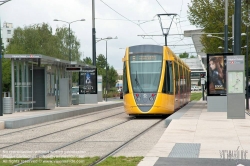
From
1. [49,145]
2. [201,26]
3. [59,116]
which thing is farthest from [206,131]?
[201,26]

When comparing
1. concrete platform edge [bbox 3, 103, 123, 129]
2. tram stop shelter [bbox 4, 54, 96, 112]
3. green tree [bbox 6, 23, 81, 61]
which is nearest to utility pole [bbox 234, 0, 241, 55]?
concrete platform edge [bbox 3, 103, 123, 129]

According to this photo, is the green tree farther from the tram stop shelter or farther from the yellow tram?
the yellow tram

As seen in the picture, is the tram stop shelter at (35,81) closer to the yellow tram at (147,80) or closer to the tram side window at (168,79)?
the yellow tram at (147,80)

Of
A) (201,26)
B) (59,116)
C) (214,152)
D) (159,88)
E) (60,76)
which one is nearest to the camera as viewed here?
(214,152)

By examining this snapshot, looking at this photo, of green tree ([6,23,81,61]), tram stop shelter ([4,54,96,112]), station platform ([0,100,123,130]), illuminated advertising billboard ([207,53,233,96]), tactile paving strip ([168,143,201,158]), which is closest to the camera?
tactile paving strip ([168,143,201,158])

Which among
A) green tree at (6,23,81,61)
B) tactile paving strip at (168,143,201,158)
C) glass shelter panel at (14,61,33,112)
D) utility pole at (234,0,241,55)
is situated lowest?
tactile paving strip at (168,143,201,158)

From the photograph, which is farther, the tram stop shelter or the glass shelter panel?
the glass shelter panel

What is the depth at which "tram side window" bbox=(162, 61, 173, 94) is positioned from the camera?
2773cm

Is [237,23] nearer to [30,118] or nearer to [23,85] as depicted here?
[30,118]

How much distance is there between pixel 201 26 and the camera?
5428 cm

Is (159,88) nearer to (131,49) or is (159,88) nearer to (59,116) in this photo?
(131,49)

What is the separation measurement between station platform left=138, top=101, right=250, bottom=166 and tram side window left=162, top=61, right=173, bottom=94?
18.1 feet

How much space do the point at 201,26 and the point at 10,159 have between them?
42.9 m

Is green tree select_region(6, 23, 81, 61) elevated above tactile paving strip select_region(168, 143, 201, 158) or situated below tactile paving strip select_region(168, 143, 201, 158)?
above
